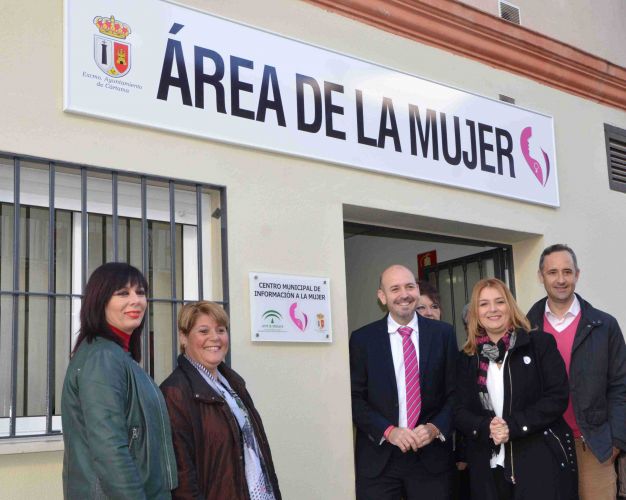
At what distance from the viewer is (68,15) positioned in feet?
14.3

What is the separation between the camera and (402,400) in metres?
4.82

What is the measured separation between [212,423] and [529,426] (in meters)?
1.65

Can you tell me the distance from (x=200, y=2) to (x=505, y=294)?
7.89 ft

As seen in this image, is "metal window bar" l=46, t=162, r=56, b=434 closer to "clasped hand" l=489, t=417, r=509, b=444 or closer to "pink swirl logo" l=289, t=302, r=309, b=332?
"pink swirl logo" l=289, t=302, r=309, b=332

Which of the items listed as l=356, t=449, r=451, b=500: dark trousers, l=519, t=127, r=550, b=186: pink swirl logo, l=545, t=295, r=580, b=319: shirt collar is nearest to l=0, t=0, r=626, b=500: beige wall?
l=519, t=127, r=550, b=186: pink swirl logo

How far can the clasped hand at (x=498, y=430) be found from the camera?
171 inches

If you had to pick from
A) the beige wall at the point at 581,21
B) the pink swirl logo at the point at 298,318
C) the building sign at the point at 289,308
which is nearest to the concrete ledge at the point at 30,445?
the building sign at the point at 289,308

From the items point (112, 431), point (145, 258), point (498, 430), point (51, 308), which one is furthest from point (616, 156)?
point (112, 431)

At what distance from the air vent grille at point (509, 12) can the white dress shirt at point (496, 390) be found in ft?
11.4

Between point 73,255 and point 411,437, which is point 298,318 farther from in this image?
point 73,255

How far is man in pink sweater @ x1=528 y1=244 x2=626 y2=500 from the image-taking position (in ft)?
15.6

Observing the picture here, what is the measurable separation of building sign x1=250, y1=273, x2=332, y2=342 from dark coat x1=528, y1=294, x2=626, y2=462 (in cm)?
146

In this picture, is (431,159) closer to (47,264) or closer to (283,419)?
(283,419)

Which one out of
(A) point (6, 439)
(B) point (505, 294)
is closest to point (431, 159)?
(B) point (505, 294)
